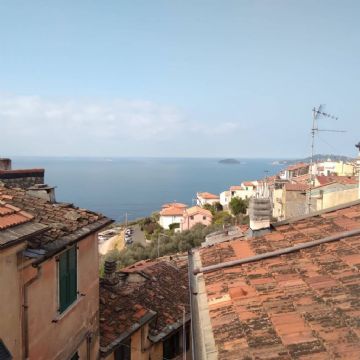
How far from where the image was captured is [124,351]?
34.9ft

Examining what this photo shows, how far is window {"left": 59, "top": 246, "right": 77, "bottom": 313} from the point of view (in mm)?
7449

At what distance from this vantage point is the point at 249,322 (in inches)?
182

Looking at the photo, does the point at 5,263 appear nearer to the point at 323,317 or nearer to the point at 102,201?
the point at 323,317

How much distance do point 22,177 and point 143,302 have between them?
554 centimetres

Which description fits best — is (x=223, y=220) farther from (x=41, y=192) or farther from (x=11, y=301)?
(x=11, y=301)

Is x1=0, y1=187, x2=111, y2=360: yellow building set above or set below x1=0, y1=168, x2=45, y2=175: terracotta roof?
below

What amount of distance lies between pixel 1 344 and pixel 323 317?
4.04 metres

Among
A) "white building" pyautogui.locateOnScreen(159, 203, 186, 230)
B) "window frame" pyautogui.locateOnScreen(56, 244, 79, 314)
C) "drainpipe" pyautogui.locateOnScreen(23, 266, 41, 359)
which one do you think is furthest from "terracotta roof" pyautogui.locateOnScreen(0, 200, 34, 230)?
"white building" pyautogui.locateOnScreen(159, 203, 186, 230)

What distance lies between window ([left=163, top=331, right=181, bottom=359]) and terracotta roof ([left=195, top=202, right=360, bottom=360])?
6.37 m

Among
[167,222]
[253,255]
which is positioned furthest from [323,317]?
[167,222]

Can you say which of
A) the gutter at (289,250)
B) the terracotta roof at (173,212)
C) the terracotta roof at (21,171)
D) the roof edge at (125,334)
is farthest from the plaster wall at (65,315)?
the terracotta roof at (173,212)

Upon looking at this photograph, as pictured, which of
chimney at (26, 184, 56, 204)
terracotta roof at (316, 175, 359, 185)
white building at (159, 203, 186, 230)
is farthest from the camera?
white building at (159, 203, 186, 230)

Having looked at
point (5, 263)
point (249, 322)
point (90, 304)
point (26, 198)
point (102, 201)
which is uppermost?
point (26, 198)

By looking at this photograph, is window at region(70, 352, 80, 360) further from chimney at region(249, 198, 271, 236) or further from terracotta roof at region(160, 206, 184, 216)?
terracotta roof at region(160, 206, 184, 216)
